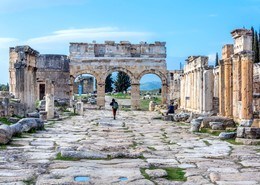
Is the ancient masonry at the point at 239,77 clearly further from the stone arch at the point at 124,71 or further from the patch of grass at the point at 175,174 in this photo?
the stone arch at the point at 124,71

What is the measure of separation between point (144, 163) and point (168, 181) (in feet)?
4.73

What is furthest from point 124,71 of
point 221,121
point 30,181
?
point 30,181

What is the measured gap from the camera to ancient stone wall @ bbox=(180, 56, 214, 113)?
23.1 m

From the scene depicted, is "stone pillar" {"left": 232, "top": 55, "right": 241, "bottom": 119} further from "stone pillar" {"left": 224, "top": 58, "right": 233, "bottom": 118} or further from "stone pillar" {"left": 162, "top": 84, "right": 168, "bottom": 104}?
"stone pillar" {"left": 162, "top": 84, "right": 168, "bottom": 104}

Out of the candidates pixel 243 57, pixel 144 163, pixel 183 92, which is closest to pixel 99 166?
pixel 144 163

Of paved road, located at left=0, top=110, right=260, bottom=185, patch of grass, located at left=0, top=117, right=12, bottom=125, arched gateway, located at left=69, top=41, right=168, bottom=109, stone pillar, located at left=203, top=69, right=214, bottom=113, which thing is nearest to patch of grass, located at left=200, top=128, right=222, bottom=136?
paved road, located at left=0, top=110, right=260, bottom=185

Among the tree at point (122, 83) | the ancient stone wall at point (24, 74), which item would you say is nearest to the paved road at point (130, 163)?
the ancient stone wall at point (24, 74)

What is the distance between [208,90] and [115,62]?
1716cm

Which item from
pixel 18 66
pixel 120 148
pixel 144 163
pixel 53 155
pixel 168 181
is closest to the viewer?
pixel 168 181

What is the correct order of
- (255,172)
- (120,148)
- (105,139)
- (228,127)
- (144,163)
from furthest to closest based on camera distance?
(228,127) → (105,139) → (120,148) → (144,163) → (255,172)

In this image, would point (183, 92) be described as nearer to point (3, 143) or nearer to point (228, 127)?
point (228, 127)

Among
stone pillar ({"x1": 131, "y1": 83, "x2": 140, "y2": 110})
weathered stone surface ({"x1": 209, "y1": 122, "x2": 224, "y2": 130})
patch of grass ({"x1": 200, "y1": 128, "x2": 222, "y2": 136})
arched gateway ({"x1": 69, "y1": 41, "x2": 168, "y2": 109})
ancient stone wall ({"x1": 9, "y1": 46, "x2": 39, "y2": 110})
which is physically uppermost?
arched gateway ({"x1": 69, "y1": 41, "x2": 168, "y2": 109})

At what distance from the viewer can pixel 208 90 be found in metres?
23.1

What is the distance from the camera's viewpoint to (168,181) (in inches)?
261
